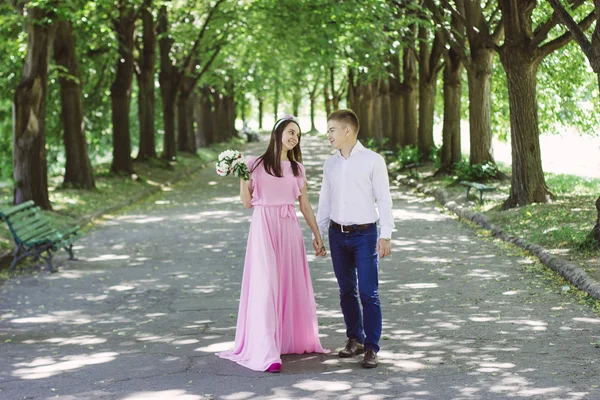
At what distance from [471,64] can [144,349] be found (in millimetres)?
16593

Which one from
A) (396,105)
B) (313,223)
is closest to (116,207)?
(313,223)

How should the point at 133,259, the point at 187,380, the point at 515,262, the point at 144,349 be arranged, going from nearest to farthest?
the point at 187,380 < the point at 144,349 < the point at 515,262 < the point at 133,259

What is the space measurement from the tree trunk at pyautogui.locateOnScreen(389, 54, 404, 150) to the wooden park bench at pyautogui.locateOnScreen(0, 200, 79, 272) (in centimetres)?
2263

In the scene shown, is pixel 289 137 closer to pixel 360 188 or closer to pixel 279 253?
pixel 360 188

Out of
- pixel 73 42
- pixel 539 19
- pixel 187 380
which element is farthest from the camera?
pixel 73 42

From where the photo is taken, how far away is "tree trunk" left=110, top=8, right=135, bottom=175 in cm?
2931

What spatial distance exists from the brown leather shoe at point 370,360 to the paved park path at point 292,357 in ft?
0.20

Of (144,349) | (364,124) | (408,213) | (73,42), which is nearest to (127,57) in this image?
(73,42)

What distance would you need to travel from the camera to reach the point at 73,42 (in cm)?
2459

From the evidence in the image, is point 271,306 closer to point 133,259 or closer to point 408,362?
point 408,362

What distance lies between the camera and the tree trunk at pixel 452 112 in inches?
1058

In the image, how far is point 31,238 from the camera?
1377 centimetres

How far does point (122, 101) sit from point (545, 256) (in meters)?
19.5

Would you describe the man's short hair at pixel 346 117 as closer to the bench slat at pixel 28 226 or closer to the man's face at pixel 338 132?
the man's face at pixel 338 132
